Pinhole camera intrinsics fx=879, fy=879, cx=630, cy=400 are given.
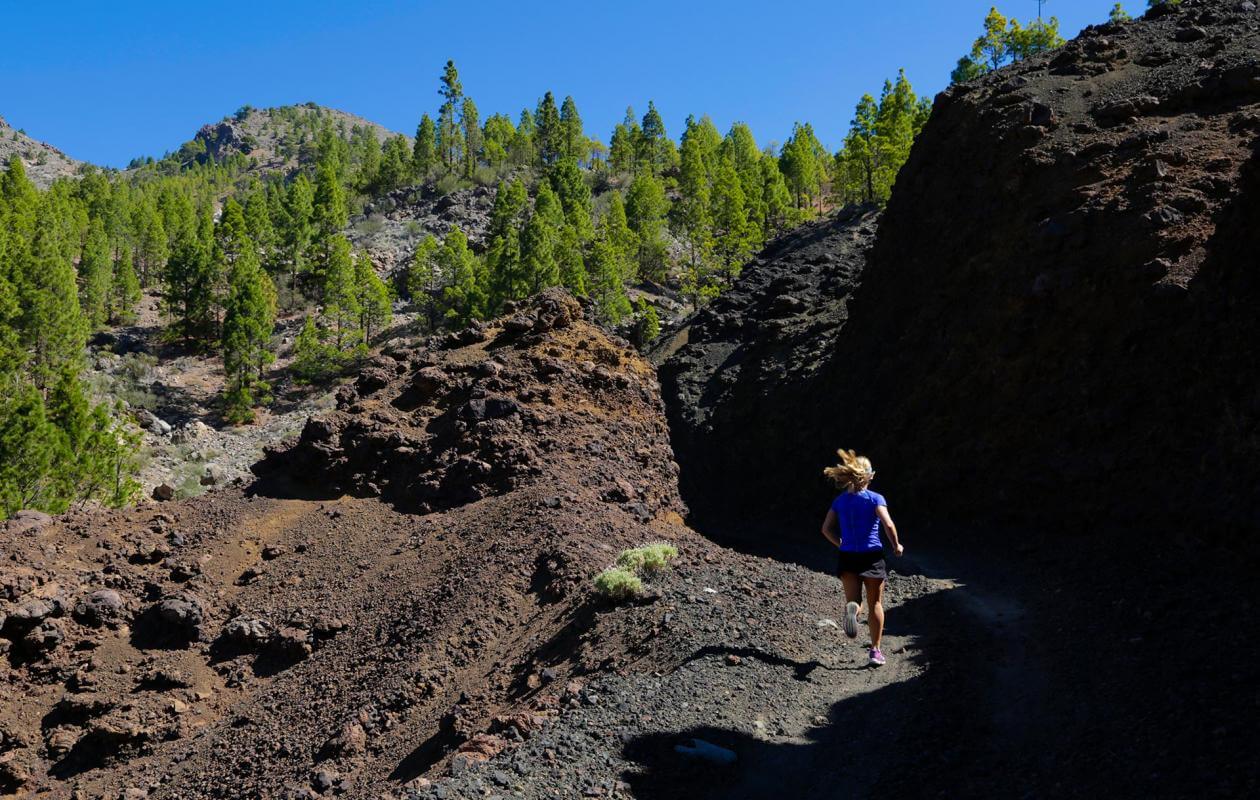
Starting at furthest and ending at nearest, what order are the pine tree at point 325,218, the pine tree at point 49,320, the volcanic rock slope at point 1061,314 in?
the pine tree at point 325,218 < the pine tree at point 49,320 < the volcanic rock slope at point 1061,314

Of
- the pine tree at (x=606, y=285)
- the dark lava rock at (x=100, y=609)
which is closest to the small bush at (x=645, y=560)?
the dark lava rock at (x=100, y=609)

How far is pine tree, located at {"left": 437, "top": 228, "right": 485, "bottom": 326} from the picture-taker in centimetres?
5023

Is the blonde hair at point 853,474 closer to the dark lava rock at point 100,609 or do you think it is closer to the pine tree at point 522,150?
the dark lava rock at point 100,609

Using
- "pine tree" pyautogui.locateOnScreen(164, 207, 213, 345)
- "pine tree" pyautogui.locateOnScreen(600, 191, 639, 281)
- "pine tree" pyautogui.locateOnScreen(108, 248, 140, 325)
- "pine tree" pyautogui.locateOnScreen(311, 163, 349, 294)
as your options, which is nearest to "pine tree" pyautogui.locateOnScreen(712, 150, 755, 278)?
"pine tree" pyautogui.locateOnScreen(600, 191, 639, 281)

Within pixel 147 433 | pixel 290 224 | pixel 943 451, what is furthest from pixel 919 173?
pixel 290 224

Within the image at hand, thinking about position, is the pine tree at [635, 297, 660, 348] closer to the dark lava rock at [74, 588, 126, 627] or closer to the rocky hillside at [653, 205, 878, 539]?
the rocky hillside at [653, 205, 878, 539]

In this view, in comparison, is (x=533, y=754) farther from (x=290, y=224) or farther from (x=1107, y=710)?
(x=290, y=224)

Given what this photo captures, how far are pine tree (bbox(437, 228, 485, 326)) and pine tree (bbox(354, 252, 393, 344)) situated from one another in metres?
3.72

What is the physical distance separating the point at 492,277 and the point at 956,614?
4384cm

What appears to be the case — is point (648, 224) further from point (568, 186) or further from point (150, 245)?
point (150, 245)

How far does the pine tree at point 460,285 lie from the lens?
5023 centimetres

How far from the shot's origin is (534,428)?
14.9 meters

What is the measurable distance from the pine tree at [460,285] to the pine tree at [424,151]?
3386cm

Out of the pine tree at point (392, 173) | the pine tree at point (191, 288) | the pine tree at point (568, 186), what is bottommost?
the pine tree at point (191, 288)
